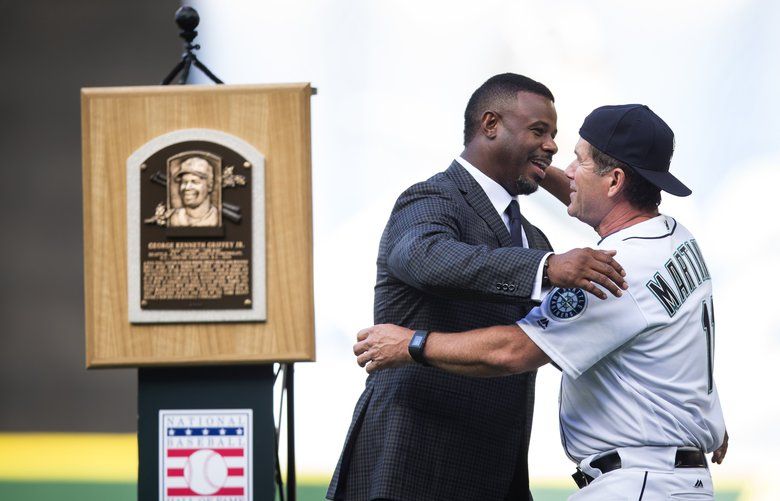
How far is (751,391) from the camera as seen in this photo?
5.30 m

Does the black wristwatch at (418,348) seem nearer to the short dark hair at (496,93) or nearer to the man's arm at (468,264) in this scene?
the man's arm at (468,264)

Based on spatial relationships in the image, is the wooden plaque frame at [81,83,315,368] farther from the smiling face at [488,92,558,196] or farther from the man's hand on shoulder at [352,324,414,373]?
the smiling face at [488,92,558,196]

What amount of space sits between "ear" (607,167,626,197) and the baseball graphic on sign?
0.85 meters

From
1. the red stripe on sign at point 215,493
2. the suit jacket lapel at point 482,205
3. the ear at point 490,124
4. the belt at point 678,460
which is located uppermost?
the ear at point 490,124

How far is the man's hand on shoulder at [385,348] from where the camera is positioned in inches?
81.9

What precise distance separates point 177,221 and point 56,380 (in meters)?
5.42

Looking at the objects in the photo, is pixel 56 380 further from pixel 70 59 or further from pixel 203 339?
pixel 203 339

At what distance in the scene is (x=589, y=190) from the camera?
6.95ft

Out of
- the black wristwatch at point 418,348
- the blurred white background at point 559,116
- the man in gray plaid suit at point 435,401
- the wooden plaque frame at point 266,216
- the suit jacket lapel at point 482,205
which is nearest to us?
the wooden plaque frame at point 266,216

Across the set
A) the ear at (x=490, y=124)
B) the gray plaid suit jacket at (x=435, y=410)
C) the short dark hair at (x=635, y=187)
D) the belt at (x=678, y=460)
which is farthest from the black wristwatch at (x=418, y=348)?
the ear at (x=490, y=124)

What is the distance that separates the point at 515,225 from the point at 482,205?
0.37ft

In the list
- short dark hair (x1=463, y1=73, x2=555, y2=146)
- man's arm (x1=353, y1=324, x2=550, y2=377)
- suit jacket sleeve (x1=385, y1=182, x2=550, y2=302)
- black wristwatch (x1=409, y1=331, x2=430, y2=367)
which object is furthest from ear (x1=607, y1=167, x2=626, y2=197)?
short dark hair (x1=463, y1=73, x2=555, y2=146)

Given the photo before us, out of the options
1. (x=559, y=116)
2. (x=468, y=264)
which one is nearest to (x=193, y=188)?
(x=468, y=264)

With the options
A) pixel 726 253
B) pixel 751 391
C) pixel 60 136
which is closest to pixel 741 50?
pixel 726 253
